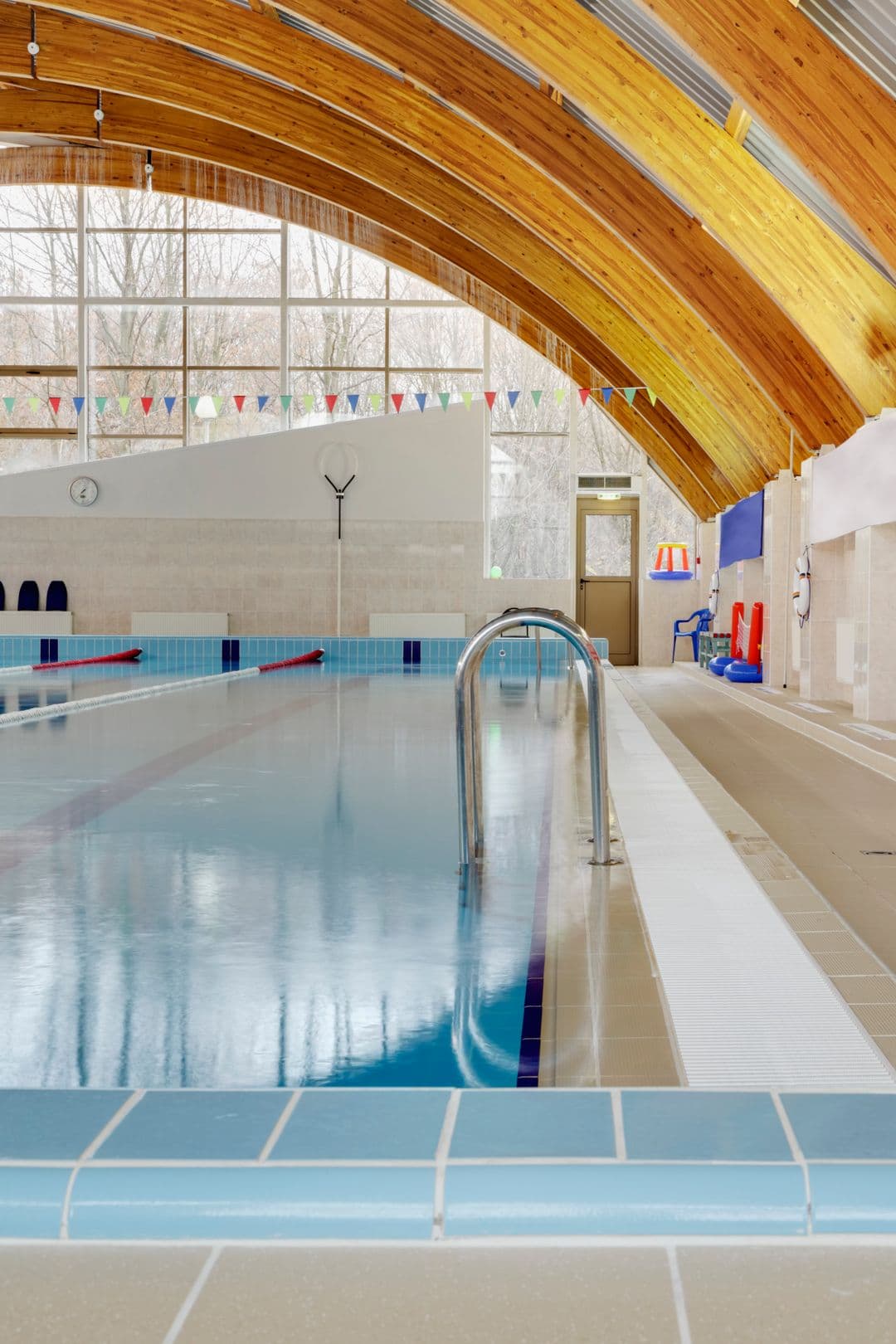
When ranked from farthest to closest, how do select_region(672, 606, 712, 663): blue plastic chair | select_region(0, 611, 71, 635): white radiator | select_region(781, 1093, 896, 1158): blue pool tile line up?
select_region(0, 611, 71, 635): white radiator < select_region(672, 606, 712, 663): blue plastic chair < select_region(781, 1093, 896, 1158): blue pool tile

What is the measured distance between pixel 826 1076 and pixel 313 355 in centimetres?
1554

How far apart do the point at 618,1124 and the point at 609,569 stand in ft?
52.4

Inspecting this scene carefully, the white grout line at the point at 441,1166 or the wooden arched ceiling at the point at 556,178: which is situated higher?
the wooden arched ceiling at the point at 556,178

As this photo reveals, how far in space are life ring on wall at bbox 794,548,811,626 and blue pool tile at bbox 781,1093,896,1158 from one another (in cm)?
857

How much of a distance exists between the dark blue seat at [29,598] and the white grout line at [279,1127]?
15.4 meters

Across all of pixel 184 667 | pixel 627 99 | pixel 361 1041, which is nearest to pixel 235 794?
pixel 361 1041

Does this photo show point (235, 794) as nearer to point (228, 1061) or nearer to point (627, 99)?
point (228, 1061)

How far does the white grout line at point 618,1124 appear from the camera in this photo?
145 cm

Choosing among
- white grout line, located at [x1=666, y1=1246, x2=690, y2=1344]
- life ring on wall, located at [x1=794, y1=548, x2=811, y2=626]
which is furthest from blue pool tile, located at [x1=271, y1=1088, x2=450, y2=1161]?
life ring on wall, located at [x1=794, y1=548, x2=811, y2=626]

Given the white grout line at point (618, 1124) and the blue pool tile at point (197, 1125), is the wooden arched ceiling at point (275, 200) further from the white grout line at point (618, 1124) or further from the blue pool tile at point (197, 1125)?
the blue pool tile at point (197, 1125)

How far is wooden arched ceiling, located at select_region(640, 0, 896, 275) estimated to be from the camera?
5.55m

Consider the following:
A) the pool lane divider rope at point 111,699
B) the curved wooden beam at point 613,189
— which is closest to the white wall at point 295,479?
the pool lane divider rope at point 111,699

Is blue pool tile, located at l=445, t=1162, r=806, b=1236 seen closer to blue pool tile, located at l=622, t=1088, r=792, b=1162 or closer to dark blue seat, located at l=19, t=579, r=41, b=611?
blue pool tile, located at l=622, t=1088, r=792, b=1162

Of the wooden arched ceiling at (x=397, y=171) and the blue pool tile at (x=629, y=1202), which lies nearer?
the blue pool tile at (x=629, y=1202)
